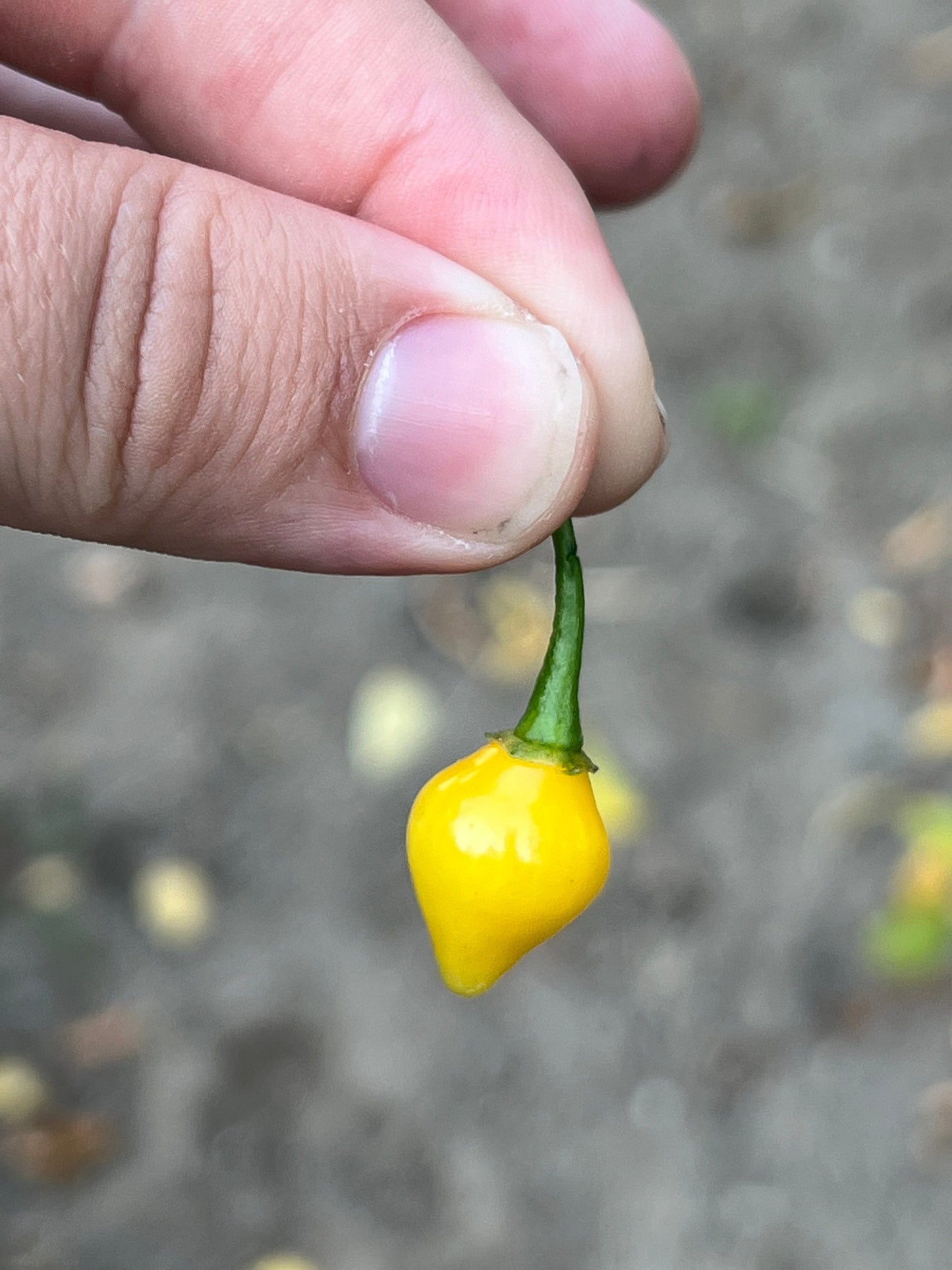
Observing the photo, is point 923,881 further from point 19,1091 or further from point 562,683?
point 19,1091

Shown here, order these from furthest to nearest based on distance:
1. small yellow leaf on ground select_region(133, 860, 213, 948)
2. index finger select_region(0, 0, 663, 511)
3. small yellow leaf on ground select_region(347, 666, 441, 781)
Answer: small yellow leaf on ground select_region(347, 666, 441, 781) → small yellow leaf on ground select_region(133, 860, 213, 948) → index finger select_region(0, 0, 663, 511)

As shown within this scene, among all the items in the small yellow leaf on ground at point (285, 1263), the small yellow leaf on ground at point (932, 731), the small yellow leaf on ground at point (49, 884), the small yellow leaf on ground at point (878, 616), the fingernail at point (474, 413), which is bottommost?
the small yellow leaf on ground at point (285, 1263)

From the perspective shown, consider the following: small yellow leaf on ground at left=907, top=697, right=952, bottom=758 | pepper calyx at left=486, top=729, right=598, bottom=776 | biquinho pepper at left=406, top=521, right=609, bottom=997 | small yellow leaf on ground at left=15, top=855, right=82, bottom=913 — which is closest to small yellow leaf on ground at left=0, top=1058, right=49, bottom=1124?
small yellow leaf on ground at left=15, top=855, right=82, bottom=913

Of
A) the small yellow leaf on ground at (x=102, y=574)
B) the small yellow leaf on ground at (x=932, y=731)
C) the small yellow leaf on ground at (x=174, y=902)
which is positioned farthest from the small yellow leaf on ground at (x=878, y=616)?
the small yellow leaf on ground at (x=102, y=574)

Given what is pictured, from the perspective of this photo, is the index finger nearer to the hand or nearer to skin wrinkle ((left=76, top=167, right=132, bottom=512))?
the hand

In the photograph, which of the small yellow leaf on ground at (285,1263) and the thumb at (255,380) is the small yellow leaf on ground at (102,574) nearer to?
the small yellow leaf on ground at (285,1263)

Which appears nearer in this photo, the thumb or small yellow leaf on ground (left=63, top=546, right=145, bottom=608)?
the thumb

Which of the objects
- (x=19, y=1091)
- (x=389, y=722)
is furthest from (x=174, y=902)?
(x=389, y=722)
